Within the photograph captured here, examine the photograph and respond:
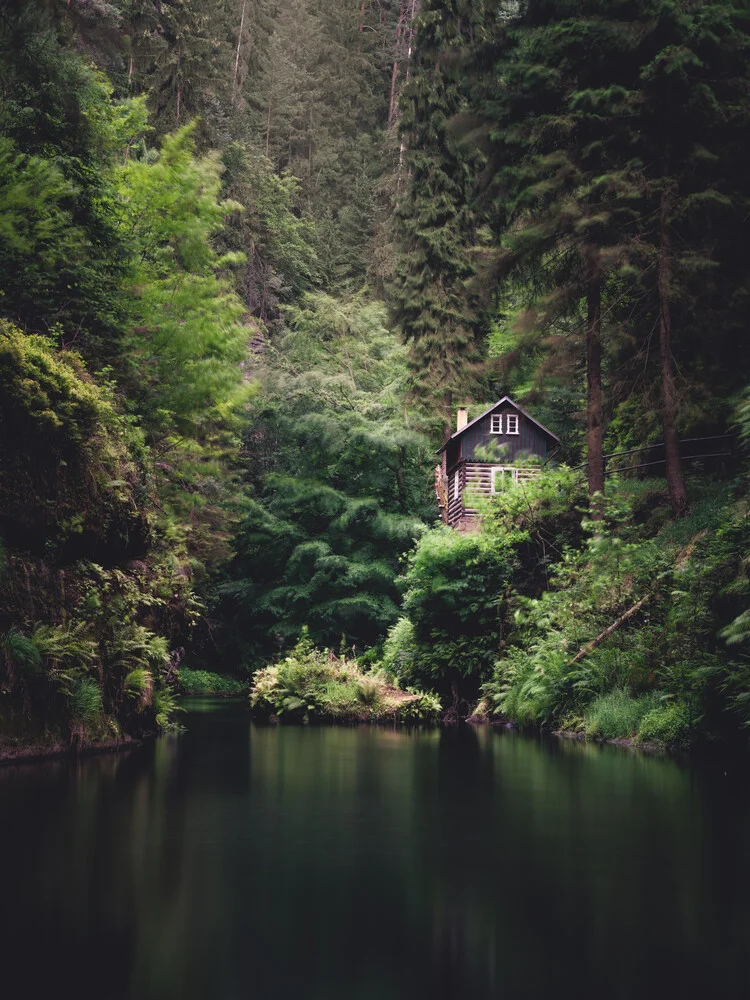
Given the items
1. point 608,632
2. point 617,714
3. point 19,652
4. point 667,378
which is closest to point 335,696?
point 608,632

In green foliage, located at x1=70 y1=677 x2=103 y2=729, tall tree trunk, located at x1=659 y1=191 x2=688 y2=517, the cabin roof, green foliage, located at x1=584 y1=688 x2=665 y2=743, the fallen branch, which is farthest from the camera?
the cabin roof

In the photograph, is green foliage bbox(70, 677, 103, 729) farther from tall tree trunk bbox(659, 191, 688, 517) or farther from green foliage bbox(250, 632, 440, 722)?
tall tree trunk bbox(659, 191, 688, 517)

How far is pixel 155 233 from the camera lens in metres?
19.8

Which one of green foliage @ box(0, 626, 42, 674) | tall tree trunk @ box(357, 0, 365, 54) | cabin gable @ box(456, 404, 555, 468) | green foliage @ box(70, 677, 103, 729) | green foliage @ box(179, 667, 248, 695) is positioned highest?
tall tree trunk @ box(357, 0, 365, 54)

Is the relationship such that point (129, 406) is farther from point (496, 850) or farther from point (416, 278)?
point (416, 278)

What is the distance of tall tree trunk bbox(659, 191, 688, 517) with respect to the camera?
1692 cm

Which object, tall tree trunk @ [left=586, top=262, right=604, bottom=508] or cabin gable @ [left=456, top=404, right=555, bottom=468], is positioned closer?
tall tree trunk @ [left=586, top=262, right=604, bottom=508]

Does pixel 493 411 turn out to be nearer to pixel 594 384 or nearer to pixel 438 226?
pixel 438 226

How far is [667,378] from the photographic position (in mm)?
17219

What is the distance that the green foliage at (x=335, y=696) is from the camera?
66.7 ft

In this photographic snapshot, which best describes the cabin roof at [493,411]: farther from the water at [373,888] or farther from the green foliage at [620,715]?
the water at [373,888]

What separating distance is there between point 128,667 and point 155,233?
1092 centimetres

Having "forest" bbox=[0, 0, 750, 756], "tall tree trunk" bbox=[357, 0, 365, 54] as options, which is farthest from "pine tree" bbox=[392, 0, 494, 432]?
"tall tree trunk" bbox=[357, 0, 365, 54]

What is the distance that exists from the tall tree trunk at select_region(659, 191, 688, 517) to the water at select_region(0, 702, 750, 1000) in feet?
29.3
